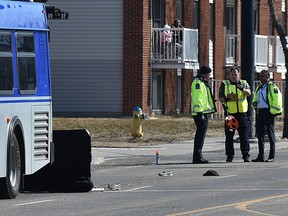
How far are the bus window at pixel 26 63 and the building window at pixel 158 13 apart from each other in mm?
27680

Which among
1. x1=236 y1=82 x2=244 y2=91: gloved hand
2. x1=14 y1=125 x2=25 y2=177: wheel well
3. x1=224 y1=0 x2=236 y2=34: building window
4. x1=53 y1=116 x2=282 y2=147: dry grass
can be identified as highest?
x1=224 y1=0 x2=236 y2=34: building window

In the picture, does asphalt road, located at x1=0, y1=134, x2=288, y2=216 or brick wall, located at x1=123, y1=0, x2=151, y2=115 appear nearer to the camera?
asphalt road, located at x1=0, y1=134, x2=288, y2=216

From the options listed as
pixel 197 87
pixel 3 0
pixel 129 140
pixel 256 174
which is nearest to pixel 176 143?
pixel 129 140

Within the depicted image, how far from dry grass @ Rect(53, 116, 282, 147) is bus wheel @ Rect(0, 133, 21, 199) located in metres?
13.4

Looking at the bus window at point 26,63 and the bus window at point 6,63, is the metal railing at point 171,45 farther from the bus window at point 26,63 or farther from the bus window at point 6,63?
the bus window at point 6,63

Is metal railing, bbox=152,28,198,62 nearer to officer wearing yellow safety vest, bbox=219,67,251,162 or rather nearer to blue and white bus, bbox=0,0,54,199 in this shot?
officer wearing yellow safety vest, bbox=219,67,251,162

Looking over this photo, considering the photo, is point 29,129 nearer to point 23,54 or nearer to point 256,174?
point 23,54

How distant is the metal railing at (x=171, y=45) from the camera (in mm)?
44119

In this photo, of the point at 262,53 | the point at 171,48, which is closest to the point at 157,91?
the point at 171,48

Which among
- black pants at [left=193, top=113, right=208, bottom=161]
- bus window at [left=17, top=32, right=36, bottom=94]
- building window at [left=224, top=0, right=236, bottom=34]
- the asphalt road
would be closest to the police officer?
black pants at [left=193, top=113, right=208, bottom=161]

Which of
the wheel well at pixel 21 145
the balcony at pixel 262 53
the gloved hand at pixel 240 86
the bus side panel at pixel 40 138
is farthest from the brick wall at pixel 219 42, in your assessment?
the wheel well at pixel 21 145

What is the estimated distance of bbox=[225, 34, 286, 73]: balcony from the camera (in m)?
50.2

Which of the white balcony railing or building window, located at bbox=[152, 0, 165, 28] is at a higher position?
building window, located at bbox=[152, 0, 165, 28]

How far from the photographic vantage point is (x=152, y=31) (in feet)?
145
